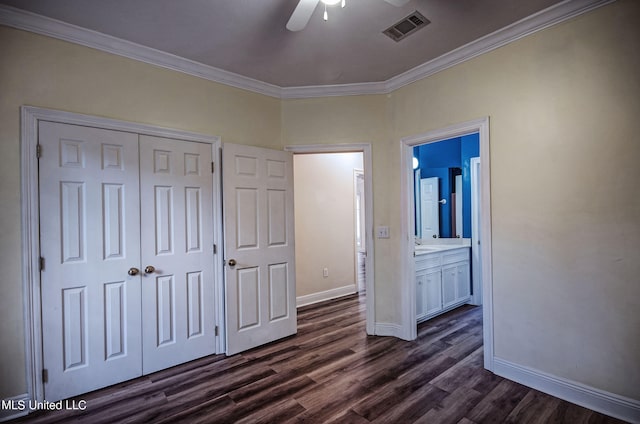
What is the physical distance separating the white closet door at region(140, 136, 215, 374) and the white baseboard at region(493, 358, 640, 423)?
2598 millimetres

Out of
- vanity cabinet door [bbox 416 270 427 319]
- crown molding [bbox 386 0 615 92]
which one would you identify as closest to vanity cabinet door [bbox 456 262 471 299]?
vanity cabinet door [bbox 416 270 427 319]

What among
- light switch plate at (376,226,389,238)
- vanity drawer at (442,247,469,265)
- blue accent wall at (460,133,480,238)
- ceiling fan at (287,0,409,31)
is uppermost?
ceiling fan at (287,0,409,31)

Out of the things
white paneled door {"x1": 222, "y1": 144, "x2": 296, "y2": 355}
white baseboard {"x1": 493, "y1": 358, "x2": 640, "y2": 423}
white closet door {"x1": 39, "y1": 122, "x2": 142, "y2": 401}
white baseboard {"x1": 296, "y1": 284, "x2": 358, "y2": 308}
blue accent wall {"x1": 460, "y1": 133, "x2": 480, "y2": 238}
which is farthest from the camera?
white baseboard {"x1": 296, "y1": 284, "x2": 358, "y2": 308}

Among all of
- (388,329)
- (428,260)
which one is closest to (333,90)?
(428,260)

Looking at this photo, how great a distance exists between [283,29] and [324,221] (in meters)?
2.94

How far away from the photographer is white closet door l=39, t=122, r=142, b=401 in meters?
2.20

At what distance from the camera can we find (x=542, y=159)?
7.38 ft

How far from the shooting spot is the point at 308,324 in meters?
3.72

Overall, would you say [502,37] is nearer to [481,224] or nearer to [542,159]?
[542,159]

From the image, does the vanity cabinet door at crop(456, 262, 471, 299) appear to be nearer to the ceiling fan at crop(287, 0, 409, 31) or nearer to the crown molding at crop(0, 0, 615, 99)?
the crown molding at crop(0, 0, 615, 99)

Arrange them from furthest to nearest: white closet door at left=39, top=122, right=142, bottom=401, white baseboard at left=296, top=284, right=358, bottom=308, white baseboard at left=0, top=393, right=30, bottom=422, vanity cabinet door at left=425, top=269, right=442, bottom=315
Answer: white baseboard at left=296, top=284, right=358, bottom=308, vanity cabinet door at left=425, top=269, right=442, bottom=315, white closet door at left=39, top=122, right=142, bottom=401, white baseboard at left=0, top=393, right=30, bottom=422

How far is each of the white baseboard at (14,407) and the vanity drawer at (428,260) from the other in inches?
140

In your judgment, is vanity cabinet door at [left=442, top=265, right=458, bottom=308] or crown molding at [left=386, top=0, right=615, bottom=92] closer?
crown molding at [left=386, top=0, right=615, bottom=92]

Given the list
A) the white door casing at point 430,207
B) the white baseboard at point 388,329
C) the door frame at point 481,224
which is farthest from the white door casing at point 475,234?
the white baseboard at point 388,329
